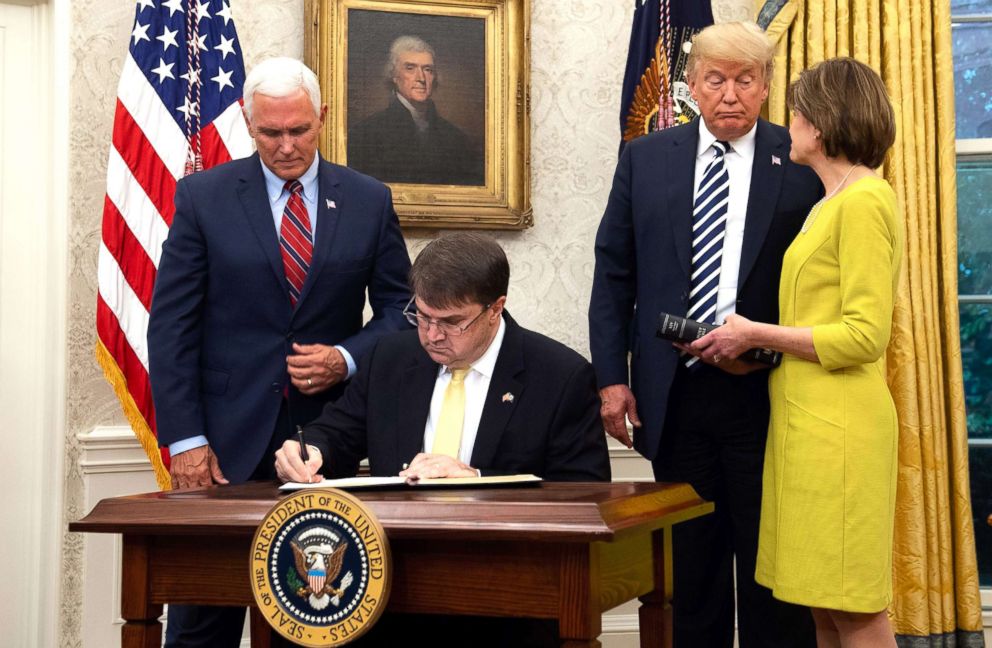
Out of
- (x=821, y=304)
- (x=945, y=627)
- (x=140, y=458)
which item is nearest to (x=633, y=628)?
(x=945, y=627)

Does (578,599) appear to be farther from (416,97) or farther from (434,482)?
A: (416,97)

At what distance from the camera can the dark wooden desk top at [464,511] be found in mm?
1851

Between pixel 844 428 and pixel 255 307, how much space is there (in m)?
1.54

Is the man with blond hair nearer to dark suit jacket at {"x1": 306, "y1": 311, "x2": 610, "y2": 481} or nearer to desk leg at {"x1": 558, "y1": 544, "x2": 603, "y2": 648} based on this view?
dark suit jacket at {"x1": 306, "y1": 311, "x2": 610, "y2": 481}

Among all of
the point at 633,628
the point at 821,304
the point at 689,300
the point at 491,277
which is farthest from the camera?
the point at 633,628

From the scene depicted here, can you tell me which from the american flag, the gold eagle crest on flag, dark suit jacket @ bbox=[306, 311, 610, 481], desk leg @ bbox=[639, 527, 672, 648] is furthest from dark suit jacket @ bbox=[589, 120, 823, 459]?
the american flag

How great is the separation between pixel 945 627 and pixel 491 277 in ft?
9.51

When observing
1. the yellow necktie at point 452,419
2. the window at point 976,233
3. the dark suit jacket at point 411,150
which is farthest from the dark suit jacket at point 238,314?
the window at point 976,233

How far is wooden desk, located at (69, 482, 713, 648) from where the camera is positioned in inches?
72.9

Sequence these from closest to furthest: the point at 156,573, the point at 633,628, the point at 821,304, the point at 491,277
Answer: the point at 156,573 < the point at 491,277 < the point at 821,304 < the point at 633,628

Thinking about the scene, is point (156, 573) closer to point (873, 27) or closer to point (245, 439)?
point (245, 439)

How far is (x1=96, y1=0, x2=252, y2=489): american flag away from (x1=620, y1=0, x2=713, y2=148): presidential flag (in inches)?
56.8

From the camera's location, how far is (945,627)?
4484 millimetres

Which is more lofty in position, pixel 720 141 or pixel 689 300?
pixel 720 141
